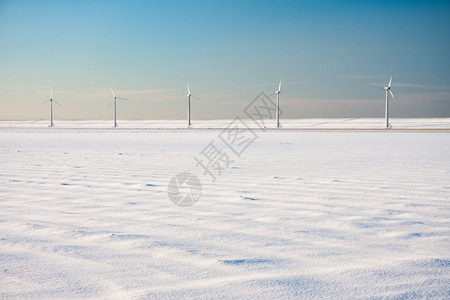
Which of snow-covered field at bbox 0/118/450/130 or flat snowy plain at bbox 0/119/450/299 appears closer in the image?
flat snowy plain at bbox 0/119/450/299

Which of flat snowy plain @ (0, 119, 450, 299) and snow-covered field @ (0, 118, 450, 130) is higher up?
snow-covered field @ (0, 118, 450, 130)

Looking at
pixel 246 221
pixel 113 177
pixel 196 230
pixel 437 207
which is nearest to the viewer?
pixel 196 230

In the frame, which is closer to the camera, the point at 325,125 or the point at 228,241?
the point at 228,241

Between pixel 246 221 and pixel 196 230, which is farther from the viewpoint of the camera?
pixel 246 221

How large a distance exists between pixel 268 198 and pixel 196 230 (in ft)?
5.94

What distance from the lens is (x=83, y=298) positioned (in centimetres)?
229

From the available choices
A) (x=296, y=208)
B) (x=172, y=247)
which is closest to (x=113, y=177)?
(x=296, y=208)

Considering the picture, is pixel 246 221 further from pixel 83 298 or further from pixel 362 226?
pixel 83 298

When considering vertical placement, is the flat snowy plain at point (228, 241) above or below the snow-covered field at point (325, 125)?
below

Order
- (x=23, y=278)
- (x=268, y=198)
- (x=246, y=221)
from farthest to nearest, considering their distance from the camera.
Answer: (x=268, y=198) < (x=246, y=221) < (x=23, y=278)

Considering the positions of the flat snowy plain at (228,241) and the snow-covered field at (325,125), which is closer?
the flat snowy plain at (228,241)

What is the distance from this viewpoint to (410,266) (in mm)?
2797

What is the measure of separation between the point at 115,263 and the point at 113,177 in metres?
4.77

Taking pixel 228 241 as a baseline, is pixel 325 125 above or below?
above
